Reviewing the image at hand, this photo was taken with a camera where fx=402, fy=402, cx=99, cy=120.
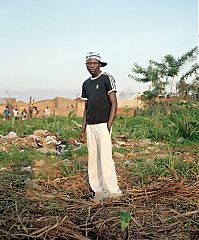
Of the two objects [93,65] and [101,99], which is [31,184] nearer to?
[101,99]

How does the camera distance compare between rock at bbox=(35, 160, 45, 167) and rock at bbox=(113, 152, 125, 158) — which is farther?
rock at bbox=(113, 152, 125, 158)

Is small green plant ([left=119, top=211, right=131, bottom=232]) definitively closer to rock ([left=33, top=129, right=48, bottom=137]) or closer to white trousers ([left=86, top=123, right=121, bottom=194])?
white trousers ([left=86, top=123, right=121, bottom=194])

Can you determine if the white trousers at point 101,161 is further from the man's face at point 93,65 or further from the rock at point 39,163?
the rock at point 39,163

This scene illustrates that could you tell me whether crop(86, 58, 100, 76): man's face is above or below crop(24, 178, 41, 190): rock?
above

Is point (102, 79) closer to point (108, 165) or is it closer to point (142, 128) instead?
point (108, 165)

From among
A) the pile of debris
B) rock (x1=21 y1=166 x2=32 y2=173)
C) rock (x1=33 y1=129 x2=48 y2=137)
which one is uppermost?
rock (x1=33 y1=129 x2=48 y2=137)

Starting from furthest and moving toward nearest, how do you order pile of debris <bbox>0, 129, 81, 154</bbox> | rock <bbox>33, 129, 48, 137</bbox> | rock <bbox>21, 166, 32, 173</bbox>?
rock <bbox>33, 129, 48, 137</bbox>, pile of debris <bbox>0, 129, 81, 154</bbox>, rock <bbox>21, 166, 32, 173</bbox>

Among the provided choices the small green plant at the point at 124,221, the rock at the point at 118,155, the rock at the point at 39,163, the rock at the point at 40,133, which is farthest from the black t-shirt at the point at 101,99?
the rock at the point at 40,133

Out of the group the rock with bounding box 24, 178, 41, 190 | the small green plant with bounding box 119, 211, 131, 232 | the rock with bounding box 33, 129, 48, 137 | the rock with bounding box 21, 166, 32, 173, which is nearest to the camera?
the small green plant with bounding box 119, 211, 131, 232

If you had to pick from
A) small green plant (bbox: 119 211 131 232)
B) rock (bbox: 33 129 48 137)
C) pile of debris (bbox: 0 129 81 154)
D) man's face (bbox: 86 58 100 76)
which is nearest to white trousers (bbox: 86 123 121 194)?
man's face (bbox: 86 58 100 76)

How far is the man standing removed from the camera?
4.22 m

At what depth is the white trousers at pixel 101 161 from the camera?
4215 mm

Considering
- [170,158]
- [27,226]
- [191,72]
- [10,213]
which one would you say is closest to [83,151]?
[170,158]

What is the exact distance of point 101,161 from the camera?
425 cm
